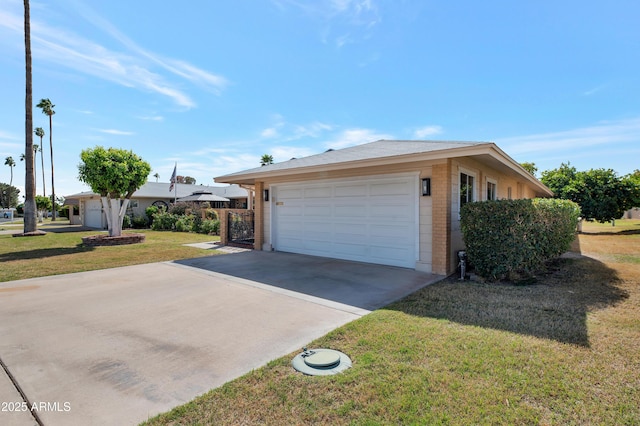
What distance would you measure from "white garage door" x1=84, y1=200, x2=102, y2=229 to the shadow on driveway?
19.9m

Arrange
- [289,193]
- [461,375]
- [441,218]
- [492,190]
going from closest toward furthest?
1. [461,375]
2. [441,218]
3. [492,190]
4. [289,193]

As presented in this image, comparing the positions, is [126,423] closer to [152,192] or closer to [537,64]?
[537,64]

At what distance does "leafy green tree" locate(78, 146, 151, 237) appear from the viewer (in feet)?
42.7

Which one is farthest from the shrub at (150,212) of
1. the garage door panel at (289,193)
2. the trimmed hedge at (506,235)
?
the trimmed hedge at (506,235)

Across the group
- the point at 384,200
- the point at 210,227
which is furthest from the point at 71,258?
the point at 384,200

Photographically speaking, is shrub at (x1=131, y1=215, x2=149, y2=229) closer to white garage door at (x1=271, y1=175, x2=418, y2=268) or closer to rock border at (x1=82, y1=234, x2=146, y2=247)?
rock border at (x1=82, y1=234, x2=146, y2=247)

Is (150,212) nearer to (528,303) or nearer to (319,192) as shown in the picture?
(319,192)

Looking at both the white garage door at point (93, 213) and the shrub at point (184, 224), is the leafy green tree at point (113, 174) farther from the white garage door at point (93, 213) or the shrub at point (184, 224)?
the white garage door at point (93, 213)

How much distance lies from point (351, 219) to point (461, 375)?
626 cm

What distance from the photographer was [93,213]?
25.0m

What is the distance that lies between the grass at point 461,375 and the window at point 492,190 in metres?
5.68

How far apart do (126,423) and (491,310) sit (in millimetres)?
4613

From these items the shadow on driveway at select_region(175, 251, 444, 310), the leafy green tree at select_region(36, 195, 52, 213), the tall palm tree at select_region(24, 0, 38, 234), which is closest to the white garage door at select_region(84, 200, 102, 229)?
the tall palm tree at select_region(24, 0, 38, 234)

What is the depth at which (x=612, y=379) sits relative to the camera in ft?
8.78
